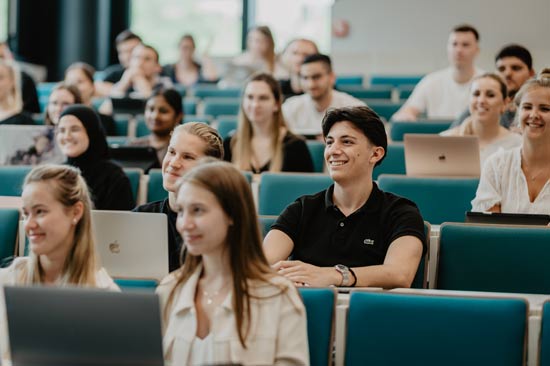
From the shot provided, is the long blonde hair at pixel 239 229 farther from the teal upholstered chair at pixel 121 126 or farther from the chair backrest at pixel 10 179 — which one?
the teal upholstered chair at pixel 121 126

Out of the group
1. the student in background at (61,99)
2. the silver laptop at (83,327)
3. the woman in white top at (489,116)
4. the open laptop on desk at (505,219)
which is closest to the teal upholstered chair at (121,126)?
the student in background at (61,99)

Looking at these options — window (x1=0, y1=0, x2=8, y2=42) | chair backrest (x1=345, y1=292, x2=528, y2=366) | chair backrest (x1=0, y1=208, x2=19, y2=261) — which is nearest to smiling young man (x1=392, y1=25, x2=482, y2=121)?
chair backrest (x1=0, y1=208, x2=19, y2=261)

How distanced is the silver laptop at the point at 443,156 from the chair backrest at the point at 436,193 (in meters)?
0.31

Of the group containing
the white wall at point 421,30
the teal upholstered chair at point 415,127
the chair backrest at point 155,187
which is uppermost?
the white wall at point 421,30

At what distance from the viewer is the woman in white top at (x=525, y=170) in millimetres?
3836

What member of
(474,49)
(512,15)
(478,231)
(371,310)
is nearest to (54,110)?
(474,49)

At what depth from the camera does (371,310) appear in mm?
2520

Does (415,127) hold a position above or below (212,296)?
above

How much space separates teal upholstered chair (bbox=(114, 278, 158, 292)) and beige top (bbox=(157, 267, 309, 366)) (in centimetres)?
35

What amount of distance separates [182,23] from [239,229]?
32.5ft

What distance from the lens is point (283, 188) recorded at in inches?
164

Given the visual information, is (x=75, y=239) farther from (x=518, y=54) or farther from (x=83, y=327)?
(x=518, y=54)

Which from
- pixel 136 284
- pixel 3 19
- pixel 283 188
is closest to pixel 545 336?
pixel 136 284

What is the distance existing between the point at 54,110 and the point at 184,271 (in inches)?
143
